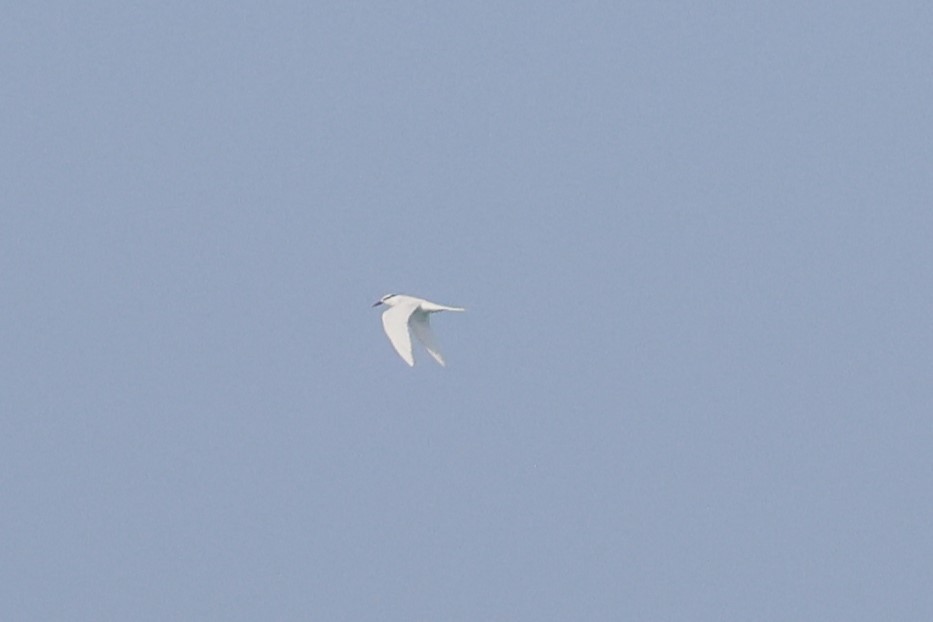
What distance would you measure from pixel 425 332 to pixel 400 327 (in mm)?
2638

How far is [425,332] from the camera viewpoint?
56469mm

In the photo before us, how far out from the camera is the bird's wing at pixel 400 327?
52.5 metres

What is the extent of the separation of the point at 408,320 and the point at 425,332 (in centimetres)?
138

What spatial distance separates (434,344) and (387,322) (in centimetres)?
268

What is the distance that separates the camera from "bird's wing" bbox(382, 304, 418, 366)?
52.5m

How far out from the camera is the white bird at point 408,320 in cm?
5350

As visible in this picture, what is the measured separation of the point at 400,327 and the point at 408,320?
1.30 meters

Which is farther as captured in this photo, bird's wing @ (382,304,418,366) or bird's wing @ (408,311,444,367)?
bird's wing @ (408,311,444,367)

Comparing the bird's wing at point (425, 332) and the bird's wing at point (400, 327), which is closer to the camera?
the bird's wing at point (400, 327)

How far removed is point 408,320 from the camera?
55.2 metres

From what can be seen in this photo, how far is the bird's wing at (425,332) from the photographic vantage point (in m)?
56.1

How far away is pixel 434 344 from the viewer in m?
56.6

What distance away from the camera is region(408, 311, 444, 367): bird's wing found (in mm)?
56094

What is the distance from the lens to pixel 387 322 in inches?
2131
